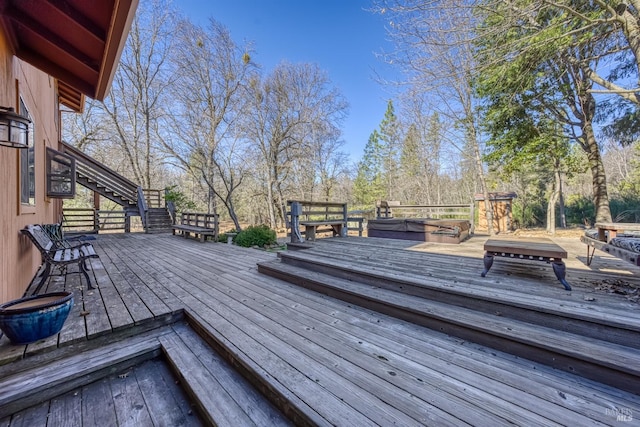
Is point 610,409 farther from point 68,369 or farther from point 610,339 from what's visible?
point 68,369

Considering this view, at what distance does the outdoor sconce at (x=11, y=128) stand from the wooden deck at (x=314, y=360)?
5.09ft

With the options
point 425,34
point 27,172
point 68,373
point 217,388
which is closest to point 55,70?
point 27,172

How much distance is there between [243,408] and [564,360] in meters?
1.96

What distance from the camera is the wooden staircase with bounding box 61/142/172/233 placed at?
30.4ft

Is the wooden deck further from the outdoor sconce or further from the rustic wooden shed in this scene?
the rustic wooden shed

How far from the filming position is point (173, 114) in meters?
10.2

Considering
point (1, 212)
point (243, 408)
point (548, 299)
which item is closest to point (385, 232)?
point (548, 299)

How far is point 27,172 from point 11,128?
178 centimetres

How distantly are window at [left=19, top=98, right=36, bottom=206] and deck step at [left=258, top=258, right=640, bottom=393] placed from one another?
3.84 meters

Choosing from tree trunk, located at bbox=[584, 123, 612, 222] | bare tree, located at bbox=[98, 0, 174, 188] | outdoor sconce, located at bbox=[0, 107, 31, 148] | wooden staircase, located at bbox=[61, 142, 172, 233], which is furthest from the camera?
bare tree, located at bbox=[98, 0, 174, 188]

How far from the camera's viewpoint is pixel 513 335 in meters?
1.76

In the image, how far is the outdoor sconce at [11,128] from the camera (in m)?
2.00

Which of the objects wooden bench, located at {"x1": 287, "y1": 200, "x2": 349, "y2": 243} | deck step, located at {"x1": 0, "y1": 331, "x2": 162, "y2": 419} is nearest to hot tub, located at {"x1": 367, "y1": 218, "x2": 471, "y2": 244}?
wooden bench, located at {"x1": 287, "y1": 200, "x2": 349, "y2": 243}

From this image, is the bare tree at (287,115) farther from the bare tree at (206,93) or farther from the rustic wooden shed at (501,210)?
the rustic wooden shed at (501,210)
